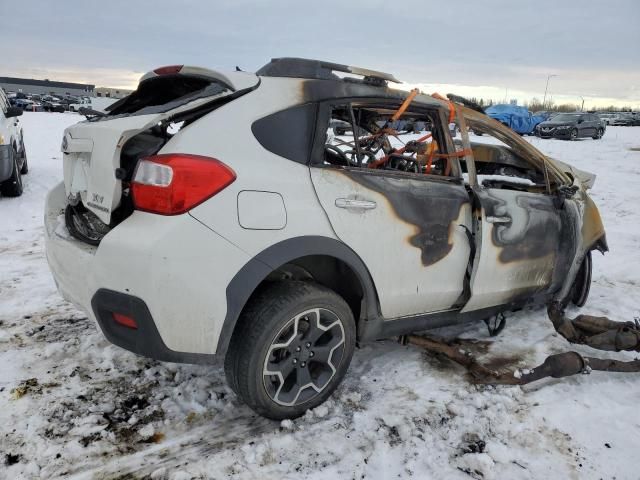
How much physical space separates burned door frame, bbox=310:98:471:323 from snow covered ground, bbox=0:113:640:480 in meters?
0.53

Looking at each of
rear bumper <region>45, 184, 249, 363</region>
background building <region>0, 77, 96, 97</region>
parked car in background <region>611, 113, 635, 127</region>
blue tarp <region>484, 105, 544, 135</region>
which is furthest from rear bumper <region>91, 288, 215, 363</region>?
background building <region>0, 77, 96, 97</region>

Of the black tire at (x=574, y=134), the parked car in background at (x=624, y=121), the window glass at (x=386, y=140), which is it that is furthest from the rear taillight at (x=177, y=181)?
the parked car in background at (x=624, y=121)

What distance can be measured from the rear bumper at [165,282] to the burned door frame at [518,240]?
5.58 feet

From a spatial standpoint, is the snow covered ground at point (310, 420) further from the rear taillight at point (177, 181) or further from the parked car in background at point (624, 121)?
the parked car in background at point (624, 121)

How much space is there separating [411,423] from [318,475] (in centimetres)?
65

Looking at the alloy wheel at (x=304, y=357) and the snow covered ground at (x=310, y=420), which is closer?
the snow covered ground at (x=310, y=420)

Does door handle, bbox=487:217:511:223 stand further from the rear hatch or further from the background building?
the background building

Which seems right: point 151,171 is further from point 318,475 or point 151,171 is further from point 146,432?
point 318,475

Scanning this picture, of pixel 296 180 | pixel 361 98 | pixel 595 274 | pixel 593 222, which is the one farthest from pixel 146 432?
pixel 595 274

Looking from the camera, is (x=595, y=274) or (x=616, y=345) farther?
(x=595, y=274)

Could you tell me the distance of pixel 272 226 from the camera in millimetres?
2221

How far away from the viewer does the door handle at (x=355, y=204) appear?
2.45m

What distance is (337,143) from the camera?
3326 mm

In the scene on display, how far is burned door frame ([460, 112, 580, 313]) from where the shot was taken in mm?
3131
